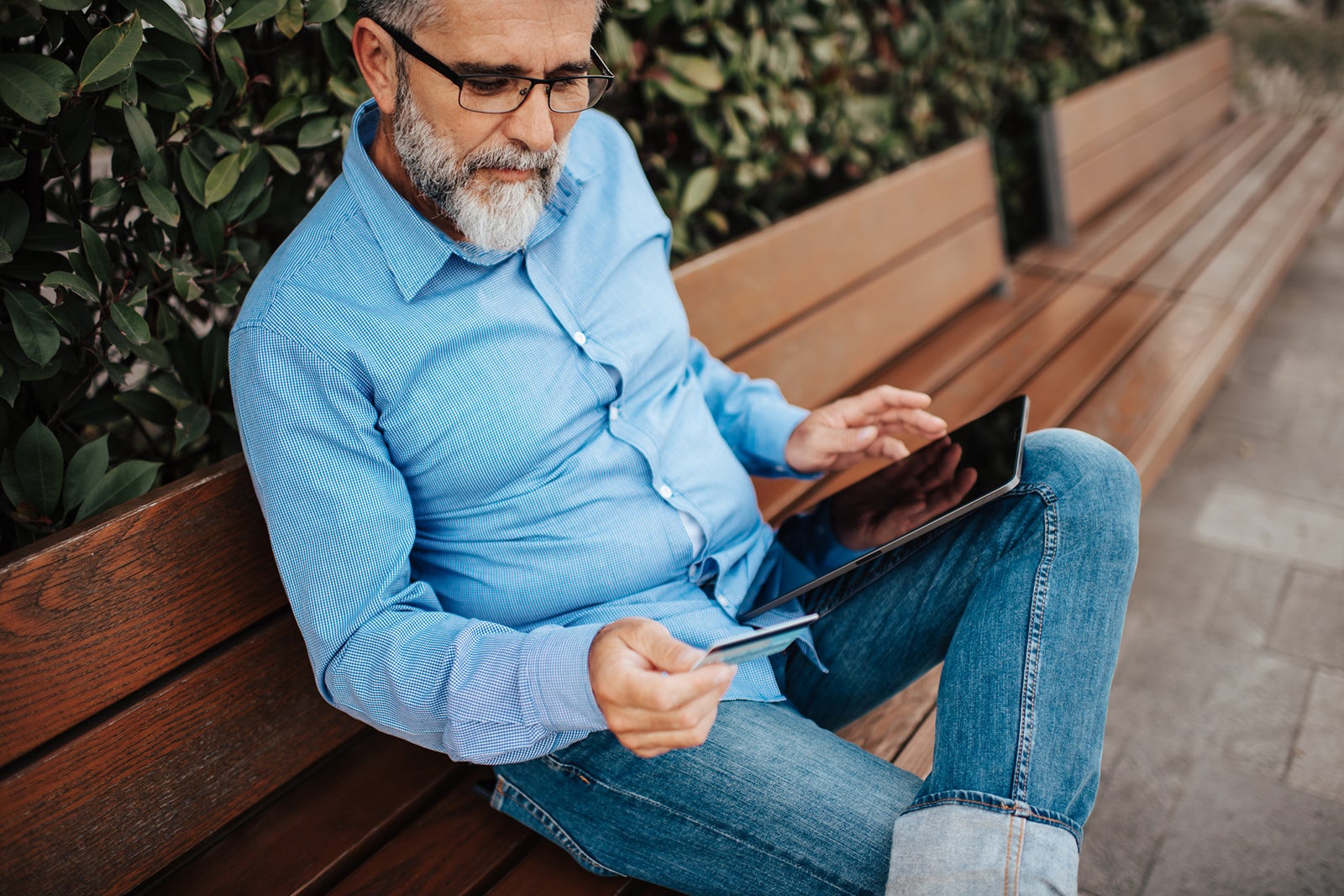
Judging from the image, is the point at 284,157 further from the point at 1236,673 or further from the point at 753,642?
the point at 1236,673

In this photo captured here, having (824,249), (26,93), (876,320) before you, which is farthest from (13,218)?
(876,320)

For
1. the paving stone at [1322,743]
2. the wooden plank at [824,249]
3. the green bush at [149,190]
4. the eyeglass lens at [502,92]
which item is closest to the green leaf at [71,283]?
the green bush at [149,190]

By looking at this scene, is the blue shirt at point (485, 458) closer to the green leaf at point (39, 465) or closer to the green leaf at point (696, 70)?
the green leaf at point (39, 465)

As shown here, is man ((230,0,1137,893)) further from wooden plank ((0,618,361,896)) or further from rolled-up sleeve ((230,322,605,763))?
wooden plank ((0,618,361,896))

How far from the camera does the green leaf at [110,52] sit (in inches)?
Answer: 51.2

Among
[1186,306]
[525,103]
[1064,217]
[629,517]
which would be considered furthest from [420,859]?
[1064,217]

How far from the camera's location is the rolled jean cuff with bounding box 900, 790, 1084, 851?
4.07 ft

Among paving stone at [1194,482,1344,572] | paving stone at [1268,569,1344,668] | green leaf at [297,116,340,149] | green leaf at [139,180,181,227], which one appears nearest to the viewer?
green leaf at [139,180,181,227]

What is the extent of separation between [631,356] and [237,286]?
677 mm

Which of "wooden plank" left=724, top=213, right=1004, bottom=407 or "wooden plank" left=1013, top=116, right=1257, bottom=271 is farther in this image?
"wooden plank" left=1013, top=116, right=1257, bottom=271

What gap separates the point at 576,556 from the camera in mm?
1472

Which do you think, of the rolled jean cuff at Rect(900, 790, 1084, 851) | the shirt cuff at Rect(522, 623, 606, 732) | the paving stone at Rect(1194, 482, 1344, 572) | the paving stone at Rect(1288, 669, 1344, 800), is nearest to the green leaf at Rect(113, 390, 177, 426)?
the shirt cuff at Rect(522, 623, 606, 732)

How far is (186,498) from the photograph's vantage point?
4.47ft

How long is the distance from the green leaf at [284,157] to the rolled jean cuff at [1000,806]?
138 centimetres
